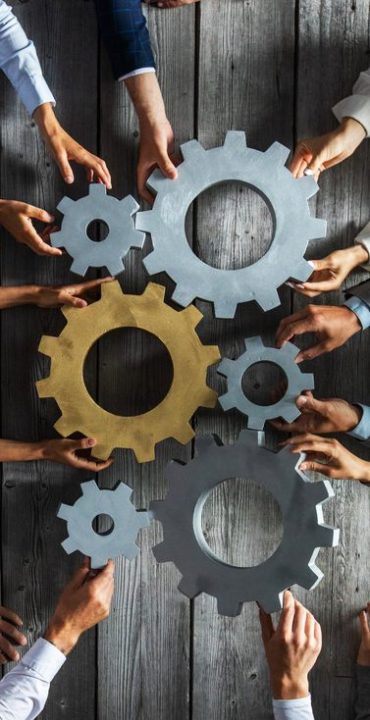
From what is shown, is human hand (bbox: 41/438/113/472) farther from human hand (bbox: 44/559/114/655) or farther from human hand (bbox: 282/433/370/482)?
human hand (bbox: 282/433/370/482)

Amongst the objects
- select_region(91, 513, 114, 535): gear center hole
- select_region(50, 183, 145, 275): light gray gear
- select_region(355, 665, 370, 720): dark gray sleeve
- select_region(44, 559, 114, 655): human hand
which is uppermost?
select_region(50, 183, 145, 275): light gray gear

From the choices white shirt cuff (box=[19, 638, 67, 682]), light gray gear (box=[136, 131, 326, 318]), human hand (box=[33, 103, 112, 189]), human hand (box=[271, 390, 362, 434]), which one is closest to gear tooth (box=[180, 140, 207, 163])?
Answer: light gray gear (box=[136, 131, 326, 318])

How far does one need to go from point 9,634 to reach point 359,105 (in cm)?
97

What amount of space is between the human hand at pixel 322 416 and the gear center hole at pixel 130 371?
0.19 metres

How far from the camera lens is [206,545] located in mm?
1100

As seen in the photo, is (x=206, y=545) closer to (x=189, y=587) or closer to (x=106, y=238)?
(x=189, y=587)

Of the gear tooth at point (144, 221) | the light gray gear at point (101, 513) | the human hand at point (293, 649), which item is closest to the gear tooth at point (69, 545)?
the light gray gear at point (101, 513)

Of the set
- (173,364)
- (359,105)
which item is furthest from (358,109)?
(173,364)

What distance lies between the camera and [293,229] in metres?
1.07

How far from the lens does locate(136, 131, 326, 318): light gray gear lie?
1062 mm

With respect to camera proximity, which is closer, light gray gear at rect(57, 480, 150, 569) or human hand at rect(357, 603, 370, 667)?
light gray gear at rect(57, 480, 150, 569)

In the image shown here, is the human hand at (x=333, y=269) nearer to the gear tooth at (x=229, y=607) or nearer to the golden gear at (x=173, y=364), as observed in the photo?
the golden gear at (x=173, y=364)

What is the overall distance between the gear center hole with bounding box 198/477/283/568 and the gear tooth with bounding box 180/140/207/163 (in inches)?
19.2

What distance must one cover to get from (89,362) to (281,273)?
328 mm
